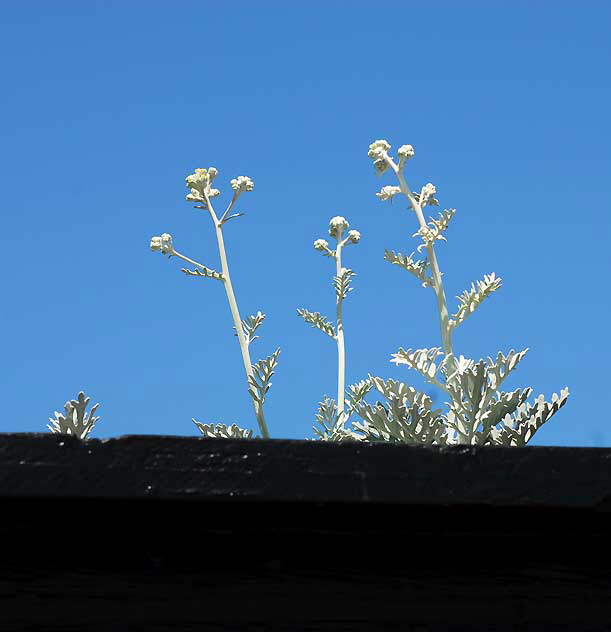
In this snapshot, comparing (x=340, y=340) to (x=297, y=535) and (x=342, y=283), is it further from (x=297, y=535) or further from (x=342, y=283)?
(x=297, y=535)

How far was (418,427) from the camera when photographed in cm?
338

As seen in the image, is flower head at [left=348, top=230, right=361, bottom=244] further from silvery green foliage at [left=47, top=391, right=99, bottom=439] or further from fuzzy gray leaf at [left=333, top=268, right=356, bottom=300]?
silvery green foliage at [left=47, top=391, right=99, bottom=439]

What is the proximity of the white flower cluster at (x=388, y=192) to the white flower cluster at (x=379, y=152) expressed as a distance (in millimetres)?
102

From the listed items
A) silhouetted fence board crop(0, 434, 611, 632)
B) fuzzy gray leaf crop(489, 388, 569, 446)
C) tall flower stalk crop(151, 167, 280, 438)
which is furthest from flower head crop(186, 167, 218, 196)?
silhouetted fence board crop(0, 434, 611, 632)

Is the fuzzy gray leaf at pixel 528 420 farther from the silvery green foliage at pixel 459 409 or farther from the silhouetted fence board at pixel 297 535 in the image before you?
the silhouetted fence board at pixel 297 535

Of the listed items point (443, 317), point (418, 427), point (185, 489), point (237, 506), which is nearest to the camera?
point (185, 489)

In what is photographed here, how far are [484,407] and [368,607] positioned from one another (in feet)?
4.64

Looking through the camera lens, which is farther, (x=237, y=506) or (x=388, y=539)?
(x=388, y=539)

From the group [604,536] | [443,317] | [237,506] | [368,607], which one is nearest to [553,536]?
[604,536]

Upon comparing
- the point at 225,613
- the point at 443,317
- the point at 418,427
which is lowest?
the point at 225,613

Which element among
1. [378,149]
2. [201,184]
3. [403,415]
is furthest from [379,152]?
[403,415]

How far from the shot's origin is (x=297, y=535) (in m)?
2.18

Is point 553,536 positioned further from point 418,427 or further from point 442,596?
point 418,427

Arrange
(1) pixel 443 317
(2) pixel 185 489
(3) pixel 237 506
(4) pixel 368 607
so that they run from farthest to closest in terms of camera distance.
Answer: (1) pixel 443 317
(4) pixel 368 607
(3) pixel 237 506
(2) pixel 185 489
